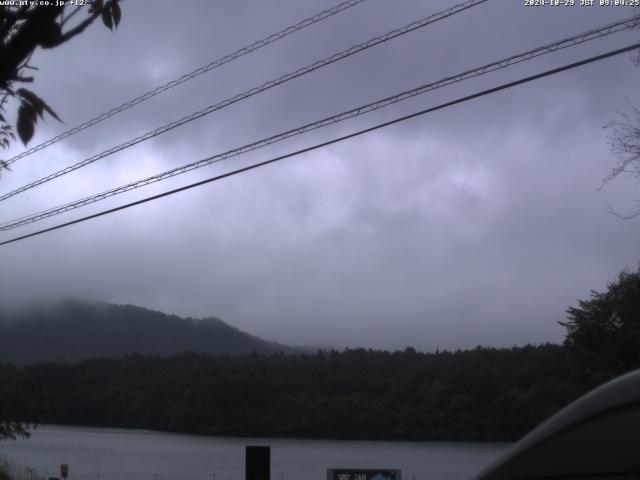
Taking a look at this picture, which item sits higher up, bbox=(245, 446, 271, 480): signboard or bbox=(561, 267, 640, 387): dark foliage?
bbox=(561, 267, 640, 387): dark foliage

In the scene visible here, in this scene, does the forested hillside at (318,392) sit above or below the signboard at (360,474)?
above

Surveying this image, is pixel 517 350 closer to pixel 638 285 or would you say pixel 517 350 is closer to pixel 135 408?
pixel 638 285

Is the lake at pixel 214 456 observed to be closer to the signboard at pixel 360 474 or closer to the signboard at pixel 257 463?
the signboard at pixel 360 474

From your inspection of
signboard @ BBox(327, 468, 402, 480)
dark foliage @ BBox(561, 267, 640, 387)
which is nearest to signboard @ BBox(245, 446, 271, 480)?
signboard @ BBox(327, 468, 402, 480)

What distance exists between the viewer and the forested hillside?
1250 inches

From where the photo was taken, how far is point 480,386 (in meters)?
33.0

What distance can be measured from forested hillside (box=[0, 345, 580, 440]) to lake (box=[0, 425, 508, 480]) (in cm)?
79

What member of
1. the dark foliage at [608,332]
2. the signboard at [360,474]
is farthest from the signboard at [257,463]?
the dark foliage at [608,332]

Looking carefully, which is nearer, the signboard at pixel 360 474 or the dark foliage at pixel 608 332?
the signboard at pixel 360 474

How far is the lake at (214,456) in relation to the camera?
33969 mm

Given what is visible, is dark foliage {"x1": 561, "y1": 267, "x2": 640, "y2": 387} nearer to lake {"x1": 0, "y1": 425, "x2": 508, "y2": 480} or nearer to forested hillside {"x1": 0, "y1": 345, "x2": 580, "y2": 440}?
forested hillside {"x1": 0, "y1": 345, "x2": 580, "y2": 440}

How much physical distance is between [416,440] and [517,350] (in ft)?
23.1

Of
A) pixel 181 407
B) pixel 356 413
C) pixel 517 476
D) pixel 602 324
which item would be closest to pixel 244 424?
pixel 181 407

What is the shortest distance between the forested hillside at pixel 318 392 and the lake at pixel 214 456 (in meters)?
0.79
